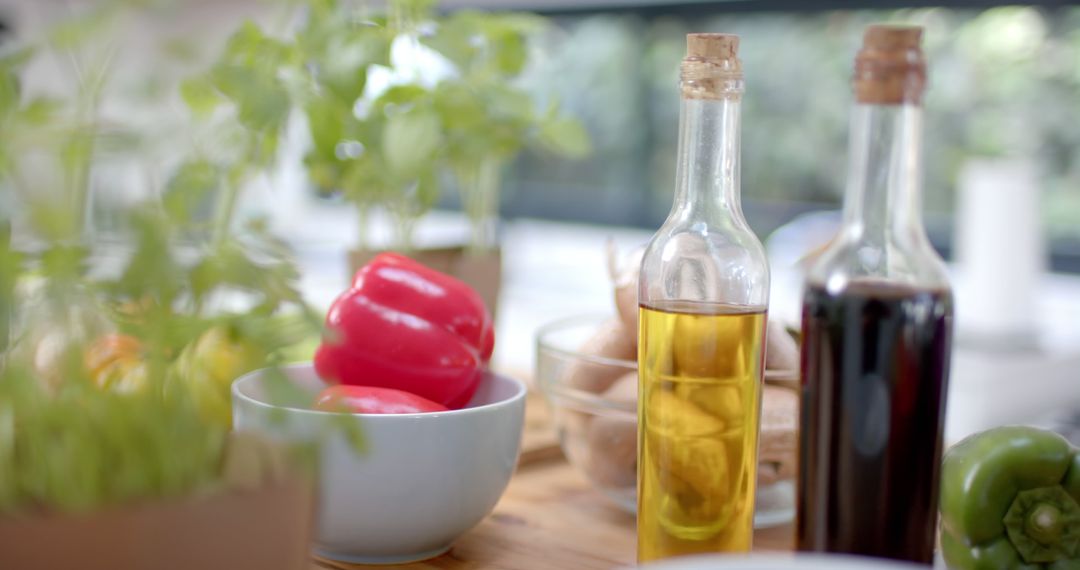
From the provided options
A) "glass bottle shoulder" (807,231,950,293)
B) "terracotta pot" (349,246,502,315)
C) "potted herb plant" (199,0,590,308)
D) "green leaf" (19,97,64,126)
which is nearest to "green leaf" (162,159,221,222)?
"green leaf" (19,97,64,126)

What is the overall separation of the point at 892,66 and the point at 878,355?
0.43 feet

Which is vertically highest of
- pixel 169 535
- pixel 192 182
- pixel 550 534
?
pixel 192 182

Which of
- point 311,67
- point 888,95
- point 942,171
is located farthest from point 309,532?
point 942,171

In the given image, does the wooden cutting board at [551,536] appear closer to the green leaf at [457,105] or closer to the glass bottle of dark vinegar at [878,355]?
the glass bottle of dark vinegar at [878,355]

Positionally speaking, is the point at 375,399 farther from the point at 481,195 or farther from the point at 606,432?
the point at 481,195

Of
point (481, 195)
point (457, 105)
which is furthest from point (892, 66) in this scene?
point (481, 195)

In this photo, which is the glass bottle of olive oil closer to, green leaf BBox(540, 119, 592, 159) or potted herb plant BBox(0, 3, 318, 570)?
potted herb plant BBox(0, 3, 318, 570)

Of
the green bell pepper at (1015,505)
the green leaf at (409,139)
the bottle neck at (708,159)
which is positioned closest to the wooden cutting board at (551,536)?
the green bell pepper at (1015,505)

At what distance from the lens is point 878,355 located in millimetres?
507

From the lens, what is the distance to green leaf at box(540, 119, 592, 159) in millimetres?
1135

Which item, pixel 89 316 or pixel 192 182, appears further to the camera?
pixel 192 182

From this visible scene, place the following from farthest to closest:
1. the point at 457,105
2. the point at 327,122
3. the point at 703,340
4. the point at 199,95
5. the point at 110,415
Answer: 1. the point at 457,105
2. the point at 327,122
3. the point at 199,95
4. the point at 703,340
5. the point at 110,415

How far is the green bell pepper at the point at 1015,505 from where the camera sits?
2.02ft

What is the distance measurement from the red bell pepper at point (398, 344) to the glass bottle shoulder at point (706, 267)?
0.17 meters
